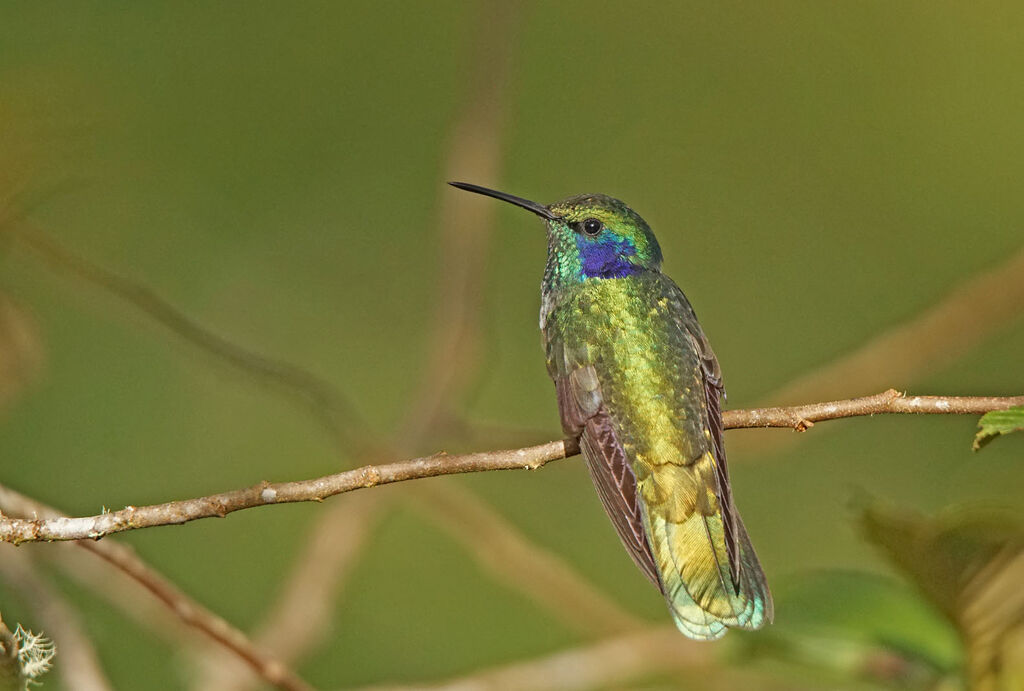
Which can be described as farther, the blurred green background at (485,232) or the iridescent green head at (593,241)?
the blurred green background at (485,232)

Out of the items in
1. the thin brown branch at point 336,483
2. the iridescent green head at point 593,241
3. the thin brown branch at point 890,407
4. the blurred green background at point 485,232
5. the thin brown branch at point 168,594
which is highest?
the blurred green background at point 485,232

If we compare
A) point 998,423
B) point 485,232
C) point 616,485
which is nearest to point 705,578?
point 616,485

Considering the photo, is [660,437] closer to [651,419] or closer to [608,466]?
[651,419]

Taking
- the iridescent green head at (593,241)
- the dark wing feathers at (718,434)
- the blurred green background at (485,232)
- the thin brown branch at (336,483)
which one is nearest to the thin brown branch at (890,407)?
the thin brown branch at (336,483)

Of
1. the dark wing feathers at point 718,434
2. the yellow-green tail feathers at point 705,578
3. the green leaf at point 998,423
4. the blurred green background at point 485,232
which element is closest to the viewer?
the green leaf at point 998,423

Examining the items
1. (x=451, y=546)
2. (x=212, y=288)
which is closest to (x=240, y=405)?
(x=212, y=288)

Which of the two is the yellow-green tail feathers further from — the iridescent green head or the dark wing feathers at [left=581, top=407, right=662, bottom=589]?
the iridescent green head

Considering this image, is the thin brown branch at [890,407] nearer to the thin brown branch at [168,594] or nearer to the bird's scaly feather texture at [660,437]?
the bird's scaly feather texture at [660,437]

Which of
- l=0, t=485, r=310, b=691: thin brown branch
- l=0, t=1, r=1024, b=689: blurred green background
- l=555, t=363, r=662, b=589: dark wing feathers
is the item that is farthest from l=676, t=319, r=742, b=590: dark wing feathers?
l=0, t=1, r=1024, b=689: blurred green background

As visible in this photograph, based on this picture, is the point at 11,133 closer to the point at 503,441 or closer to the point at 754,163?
the point at 503,441
